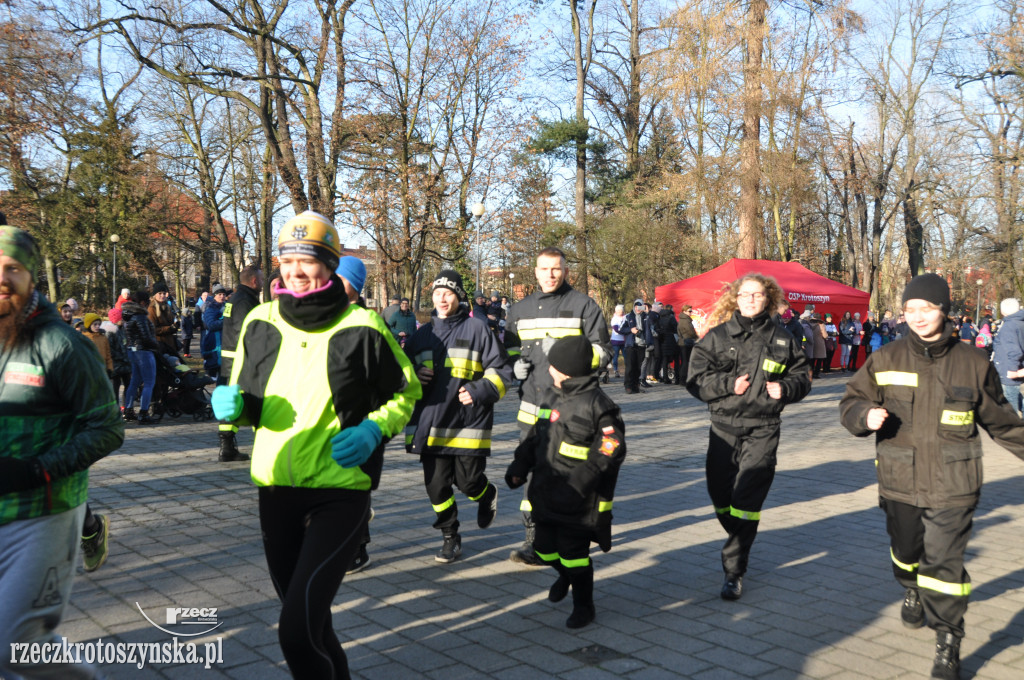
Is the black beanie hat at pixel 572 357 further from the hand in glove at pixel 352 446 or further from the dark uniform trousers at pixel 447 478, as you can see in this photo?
the hand in glove at pixel 352 446

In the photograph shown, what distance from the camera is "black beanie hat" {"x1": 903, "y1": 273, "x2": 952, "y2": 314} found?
4426mm

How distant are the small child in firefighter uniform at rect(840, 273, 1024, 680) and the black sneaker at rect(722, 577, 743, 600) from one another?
37.8 inches

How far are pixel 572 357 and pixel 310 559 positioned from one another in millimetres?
2252

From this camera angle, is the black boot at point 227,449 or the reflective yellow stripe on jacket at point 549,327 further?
the black boot at point 227,449

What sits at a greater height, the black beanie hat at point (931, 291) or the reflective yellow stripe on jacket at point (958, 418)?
the black beanie hat at point (931, 291)

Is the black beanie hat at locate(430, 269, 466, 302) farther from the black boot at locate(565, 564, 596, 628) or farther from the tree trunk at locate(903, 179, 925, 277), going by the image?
the tree trunk at locate(903, 179, 925, 277)

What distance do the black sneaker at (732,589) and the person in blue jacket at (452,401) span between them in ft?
5.63

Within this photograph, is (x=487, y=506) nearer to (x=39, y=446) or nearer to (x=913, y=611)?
(x=913, y=611)

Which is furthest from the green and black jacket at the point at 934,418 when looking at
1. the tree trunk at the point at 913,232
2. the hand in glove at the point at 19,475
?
the tree trunk at the point at 913,232

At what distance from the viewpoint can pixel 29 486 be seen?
9.02ft

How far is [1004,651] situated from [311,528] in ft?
12.2

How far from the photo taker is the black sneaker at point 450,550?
19.3 feet

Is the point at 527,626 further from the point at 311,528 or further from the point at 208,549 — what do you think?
the point at 208,549

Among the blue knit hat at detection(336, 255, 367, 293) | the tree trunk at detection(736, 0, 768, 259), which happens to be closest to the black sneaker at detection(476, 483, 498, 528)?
the blue knit hat at detection(336, 255, 367, 293)
